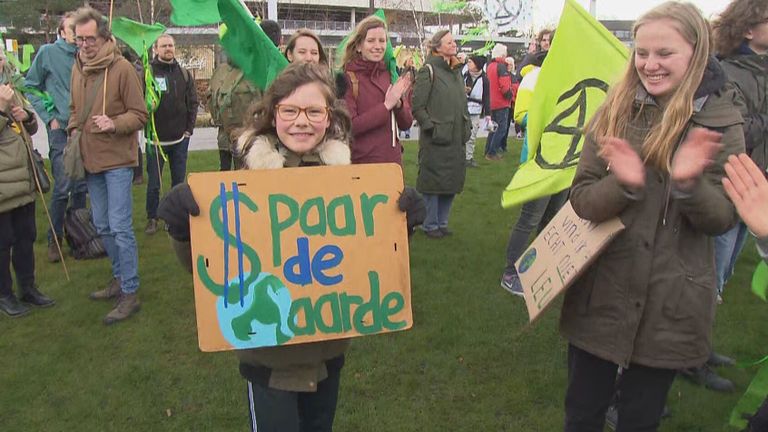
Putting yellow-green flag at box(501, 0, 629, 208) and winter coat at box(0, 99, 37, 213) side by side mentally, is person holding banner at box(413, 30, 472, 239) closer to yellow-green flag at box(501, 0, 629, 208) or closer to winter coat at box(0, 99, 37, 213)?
yellow-green flag at box(501, 0, 629, 208)

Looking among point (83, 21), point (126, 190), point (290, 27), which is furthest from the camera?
point (290, 27)

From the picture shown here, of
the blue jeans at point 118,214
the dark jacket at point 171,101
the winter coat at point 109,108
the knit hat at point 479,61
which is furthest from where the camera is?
the knit hat at point 479,61

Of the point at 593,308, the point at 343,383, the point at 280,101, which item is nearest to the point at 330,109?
the point at 280,101

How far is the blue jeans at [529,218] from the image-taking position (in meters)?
4.72

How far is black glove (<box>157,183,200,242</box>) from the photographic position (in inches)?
79.5

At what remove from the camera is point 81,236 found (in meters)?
5.79

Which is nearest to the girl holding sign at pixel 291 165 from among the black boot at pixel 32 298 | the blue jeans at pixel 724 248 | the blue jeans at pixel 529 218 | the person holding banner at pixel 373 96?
the person holding banner at pixel 373 96

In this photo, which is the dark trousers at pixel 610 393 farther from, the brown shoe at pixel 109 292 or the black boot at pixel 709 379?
the brown shoe at pixel 109 292

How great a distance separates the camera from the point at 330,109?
7.78 ft

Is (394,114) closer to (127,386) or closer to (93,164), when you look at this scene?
(93,164)

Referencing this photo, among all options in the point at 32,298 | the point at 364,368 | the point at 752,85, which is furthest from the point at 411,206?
the point at 32,298

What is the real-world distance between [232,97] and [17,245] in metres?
1.95

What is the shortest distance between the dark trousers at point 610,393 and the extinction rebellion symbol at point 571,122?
122cm

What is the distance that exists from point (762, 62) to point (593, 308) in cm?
214
